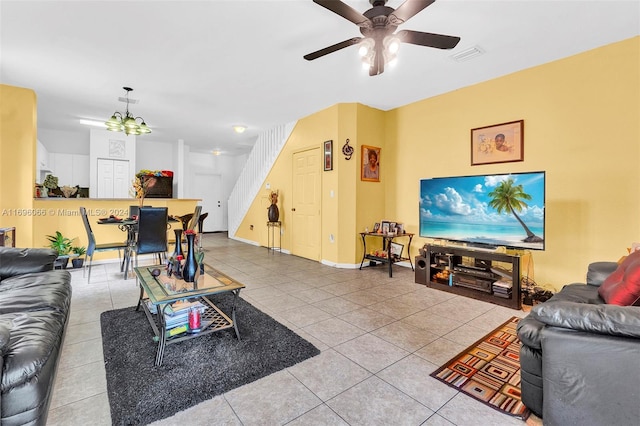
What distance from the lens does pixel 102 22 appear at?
283 centimetres

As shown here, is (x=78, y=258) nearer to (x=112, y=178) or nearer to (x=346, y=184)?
(x=112, y=178)

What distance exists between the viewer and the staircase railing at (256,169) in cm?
667

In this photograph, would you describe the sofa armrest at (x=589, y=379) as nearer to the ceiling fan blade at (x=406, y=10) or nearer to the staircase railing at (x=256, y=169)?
the ceiling fan blade at (x=406, y=10)

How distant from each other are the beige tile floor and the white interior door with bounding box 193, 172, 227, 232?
600cm

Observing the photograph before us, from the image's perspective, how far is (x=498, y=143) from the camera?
3975 millimetres

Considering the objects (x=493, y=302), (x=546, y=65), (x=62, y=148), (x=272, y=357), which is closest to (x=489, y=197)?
(x=493, y=302)

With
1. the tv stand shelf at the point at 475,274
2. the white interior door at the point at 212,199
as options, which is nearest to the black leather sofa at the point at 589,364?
the tv stand shelf at the point at 475,274

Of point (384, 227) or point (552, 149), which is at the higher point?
point (552, 149)

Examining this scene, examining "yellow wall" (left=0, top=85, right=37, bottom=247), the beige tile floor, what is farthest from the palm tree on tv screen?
"yellow wall" (left=0, top=85, right=37, bottom=247)

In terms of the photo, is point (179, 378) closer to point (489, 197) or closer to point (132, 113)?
point (489, 197)

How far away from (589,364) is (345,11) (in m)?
2.46

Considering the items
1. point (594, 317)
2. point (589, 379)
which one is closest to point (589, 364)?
point (589, 379)

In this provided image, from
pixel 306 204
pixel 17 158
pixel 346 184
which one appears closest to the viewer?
pixel 17 158

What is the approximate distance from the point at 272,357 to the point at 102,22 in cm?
336
